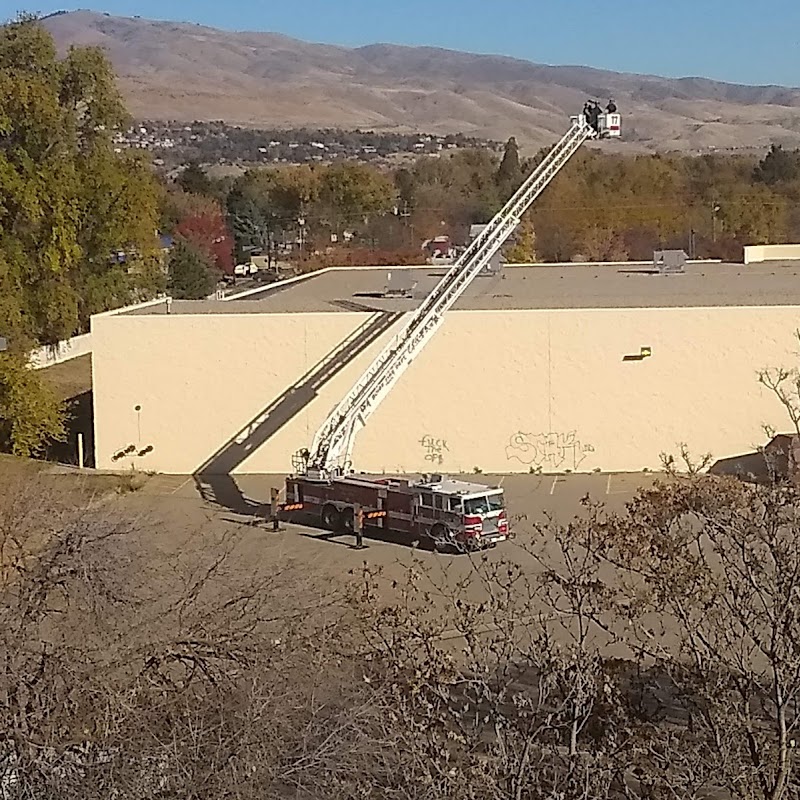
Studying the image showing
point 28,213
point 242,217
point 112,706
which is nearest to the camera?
point 112,706

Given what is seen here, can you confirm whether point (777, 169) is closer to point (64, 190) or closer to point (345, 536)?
point (64, 190)

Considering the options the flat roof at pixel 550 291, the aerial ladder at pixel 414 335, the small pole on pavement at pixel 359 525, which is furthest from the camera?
the flat roof at pixel 550 291

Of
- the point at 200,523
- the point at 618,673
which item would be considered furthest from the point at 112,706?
the point at 200,523

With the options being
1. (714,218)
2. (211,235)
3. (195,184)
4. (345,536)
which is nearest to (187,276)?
(211,235)

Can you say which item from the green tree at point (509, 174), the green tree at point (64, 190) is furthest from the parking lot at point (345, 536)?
the green tree at point (509, 174)

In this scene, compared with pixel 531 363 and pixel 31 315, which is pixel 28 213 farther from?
pixel 531 363

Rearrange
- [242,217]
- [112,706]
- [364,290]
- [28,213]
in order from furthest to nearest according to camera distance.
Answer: [242,217]
[364,290]
[28,213]
[112,706]

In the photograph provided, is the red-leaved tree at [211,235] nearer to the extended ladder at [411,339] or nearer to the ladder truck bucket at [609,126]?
the extended ladder at [411,339]
